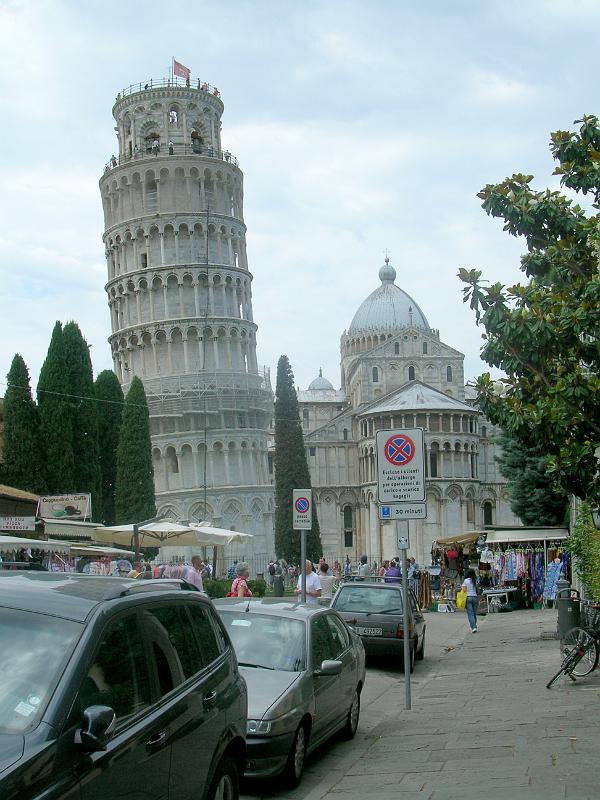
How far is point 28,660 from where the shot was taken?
4.89 m

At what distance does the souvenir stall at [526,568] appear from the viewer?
32812 millimetres

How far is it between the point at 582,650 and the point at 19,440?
132 ft

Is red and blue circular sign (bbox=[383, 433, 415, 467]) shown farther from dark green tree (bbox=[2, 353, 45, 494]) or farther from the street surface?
dark green tree (bbox=[2, 353, 45, 494])

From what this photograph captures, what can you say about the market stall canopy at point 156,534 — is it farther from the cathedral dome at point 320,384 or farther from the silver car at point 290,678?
the cathedral dome at point 320,384

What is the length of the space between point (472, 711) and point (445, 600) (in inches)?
1002

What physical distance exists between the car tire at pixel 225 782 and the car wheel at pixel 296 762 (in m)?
2.48

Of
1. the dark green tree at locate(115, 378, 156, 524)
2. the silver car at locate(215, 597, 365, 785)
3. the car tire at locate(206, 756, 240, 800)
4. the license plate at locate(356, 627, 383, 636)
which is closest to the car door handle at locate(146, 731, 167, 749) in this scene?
the car tire at locate(206, 756, 240, 800)

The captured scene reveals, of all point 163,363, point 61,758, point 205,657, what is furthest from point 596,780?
point 163,363

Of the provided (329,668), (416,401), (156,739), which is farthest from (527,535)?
(416,401)

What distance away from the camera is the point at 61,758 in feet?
14.7

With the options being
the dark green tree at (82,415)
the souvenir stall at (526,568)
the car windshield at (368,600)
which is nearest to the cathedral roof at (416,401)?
the dark green tree at (82,415)

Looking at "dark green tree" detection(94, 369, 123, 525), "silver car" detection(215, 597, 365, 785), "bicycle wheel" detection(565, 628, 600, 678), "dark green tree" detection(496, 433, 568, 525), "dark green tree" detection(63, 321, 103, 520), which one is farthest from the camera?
"dark green tree" detection(94, 369, 123, 525)

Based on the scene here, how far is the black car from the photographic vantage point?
4523 millimetres

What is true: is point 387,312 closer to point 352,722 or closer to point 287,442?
point 287,442
